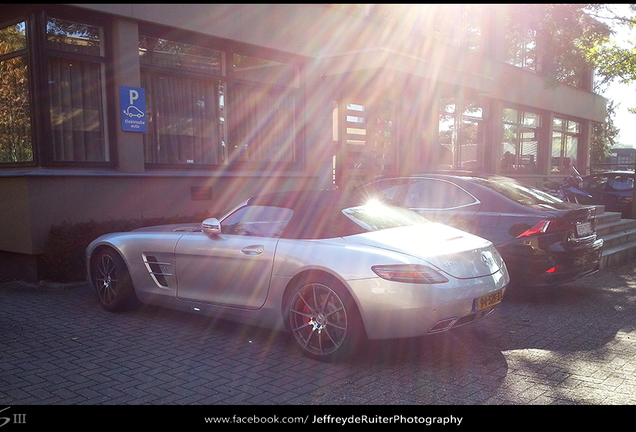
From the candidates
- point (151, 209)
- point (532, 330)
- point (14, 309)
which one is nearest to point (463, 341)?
point (532, 330)

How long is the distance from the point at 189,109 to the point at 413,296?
736 cm

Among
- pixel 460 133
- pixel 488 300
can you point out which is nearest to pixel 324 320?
pixel 488 300

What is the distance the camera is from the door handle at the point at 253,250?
4.99 meters

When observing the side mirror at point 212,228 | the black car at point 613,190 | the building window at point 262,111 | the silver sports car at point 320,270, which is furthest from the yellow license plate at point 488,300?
the black car at point 613,190

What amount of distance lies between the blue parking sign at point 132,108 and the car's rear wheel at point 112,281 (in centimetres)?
321

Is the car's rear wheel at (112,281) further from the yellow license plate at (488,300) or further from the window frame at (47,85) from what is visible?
the yellow license plate at (488,300)

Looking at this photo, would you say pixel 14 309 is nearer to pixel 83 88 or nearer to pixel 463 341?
pixel 83 88

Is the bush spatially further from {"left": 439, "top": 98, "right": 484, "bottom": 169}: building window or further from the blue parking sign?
{"left": 439, "top": 98, "right": 484, "bottom": 169}: building window

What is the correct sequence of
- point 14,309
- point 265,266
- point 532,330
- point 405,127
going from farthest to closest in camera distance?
1. point 405,127
2. point 14,309
3. point 532,330
4. point 265,266

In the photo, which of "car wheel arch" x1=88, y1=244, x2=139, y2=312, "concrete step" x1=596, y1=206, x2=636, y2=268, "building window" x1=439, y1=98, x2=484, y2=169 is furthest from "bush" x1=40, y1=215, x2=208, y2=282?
"building window" x1=439, y1=98, x2=484, y2=169

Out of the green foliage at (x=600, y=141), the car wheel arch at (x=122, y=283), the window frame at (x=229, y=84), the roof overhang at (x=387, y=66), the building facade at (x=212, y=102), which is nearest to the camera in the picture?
the car wheel arch at (x=122, y=283)

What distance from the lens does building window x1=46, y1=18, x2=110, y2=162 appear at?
8398mm

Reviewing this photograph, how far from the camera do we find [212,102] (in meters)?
10.7
